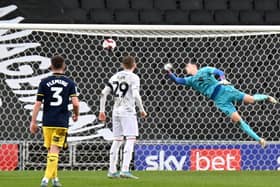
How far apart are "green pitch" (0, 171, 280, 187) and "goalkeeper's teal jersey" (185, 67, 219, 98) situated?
4.23 feet

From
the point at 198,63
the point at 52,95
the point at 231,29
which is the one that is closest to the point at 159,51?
the point at 198,63

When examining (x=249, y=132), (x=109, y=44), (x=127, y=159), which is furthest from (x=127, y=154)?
(x=109, y=44)

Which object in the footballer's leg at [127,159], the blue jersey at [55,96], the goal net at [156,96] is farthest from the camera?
the goal net at [156,96]

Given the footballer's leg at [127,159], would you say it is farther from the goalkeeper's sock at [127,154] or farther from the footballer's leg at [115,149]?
the footballer's leg at [115,149]

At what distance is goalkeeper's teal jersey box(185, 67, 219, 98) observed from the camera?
1324 cm

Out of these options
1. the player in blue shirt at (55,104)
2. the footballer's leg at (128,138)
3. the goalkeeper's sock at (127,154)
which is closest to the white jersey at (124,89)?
the footballer's leg at (128,138)

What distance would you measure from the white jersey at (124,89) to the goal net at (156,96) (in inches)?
98.4

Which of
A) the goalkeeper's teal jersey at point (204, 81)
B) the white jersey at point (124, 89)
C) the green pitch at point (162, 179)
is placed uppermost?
the goalkeeper's teal jersey at point (204, 81)

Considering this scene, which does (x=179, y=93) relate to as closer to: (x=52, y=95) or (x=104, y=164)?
(x=104, y=164)

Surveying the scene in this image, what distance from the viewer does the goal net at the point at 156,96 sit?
46.7ft

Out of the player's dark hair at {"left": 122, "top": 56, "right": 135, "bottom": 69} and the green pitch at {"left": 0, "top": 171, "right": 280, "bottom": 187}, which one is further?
the player's dark hair at {"left": 122, "top": 56, "right": 135, "bottom": 69}

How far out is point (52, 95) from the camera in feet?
32.0

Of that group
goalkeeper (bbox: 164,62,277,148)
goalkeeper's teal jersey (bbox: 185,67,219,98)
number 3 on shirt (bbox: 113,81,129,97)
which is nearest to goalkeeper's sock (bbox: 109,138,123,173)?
number 3 on shirt (bbox: 113,81,129,97)

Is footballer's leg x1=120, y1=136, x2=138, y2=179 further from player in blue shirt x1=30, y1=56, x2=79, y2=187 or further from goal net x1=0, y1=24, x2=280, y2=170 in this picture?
goal net x1=0, y1=24, x2=280, y2=170
